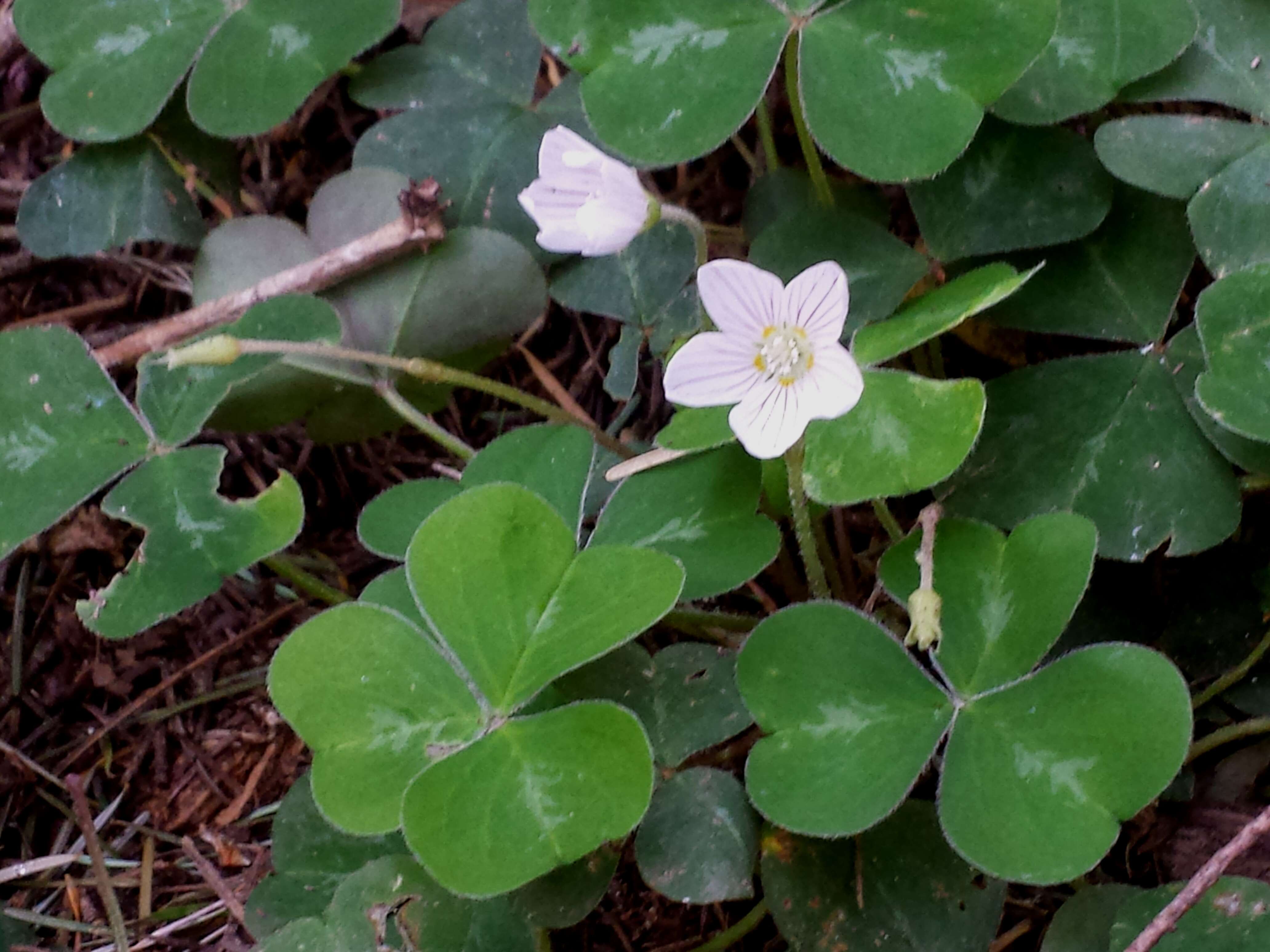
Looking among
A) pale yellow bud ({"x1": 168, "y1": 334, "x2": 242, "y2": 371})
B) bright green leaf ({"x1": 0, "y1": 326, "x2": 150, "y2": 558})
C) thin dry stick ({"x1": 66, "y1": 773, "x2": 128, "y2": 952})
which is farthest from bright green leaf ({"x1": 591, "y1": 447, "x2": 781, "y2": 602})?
thin dry stick ({"x1": 66, "y1": 773, "x2": 128, "y2": 952})

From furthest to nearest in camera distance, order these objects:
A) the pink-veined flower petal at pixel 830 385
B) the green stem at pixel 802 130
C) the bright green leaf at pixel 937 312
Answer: the green stem at pixel 802 130, the bright green leaf at pixel 937 312, the pink-veined flower petal at pixel 830 385

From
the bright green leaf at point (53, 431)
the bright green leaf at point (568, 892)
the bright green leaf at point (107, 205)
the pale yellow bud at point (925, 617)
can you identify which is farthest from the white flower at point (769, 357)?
the bright green leaf at point (107, 205)

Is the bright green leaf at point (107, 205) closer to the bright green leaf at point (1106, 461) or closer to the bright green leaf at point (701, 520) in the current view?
the bright green leaf at point (701, 520)

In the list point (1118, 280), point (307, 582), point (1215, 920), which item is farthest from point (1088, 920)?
point (307, 582)

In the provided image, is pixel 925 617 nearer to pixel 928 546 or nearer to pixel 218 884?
pixel 928 546

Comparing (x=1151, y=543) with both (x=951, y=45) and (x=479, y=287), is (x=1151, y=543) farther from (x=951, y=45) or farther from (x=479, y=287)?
(x=479, y=287)

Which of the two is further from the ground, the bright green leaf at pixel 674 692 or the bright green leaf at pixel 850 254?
the bright green leaf at pixel 850 254
